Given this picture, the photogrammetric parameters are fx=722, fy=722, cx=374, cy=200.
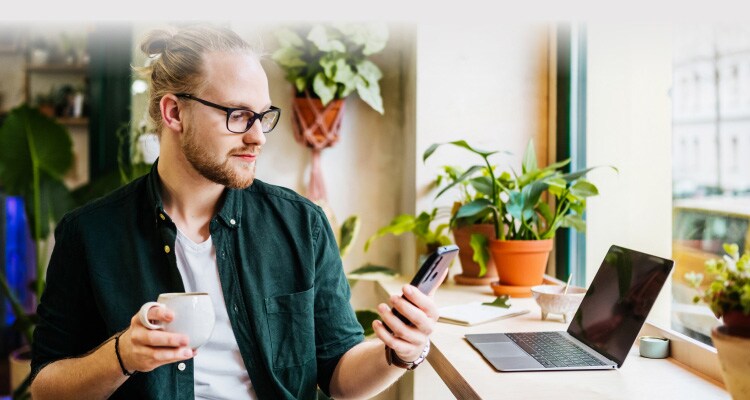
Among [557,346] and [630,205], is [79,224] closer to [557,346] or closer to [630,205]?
[557,346]

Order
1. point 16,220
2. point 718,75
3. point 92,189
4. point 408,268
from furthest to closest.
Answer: point 16,220
point 92,189
point 408,268
point 718,75

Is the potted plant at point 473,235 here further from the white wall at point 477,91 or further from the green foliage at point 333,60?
the green foliage at point 333,60

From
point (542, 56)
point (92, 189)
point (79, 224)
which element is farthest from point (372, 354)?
point (92, 189)

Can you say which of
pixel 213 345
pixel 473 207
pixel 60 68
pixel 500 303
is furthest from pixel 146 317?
pixel 60 68

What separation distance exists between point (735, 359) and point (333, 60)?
6.41 feet

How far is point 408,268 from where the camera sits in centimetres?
288

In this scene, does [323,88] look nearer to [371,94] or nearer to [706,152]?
[371,94]

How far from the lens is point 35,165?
3.04 meters

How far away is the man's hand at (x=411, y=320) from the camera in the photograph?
1.28 m

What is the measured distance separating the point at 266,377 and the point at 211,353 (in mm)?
126

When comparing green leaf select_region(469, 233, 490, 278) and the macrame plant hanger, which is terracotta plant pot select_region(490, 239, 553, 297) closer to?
green leaf select_region(469, 233, 490, 278)

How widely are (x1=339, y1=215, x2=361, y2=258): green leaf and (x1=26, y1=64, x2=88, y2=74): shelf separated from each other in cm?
230

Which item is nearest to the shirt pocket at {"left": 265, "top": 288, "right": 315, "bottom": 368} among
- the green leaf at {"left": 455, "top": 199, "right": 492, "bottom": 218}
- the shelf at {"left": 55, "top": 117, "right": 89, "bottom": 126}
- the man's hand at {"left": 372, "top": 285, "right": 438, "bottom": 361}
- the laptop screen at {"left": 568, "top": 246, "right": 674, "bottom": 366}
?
the man's hand at {"left": 372, "top": 285, "right": 438, "bottom": 361}

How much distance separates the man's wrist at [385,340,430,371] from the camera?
1.40 m
